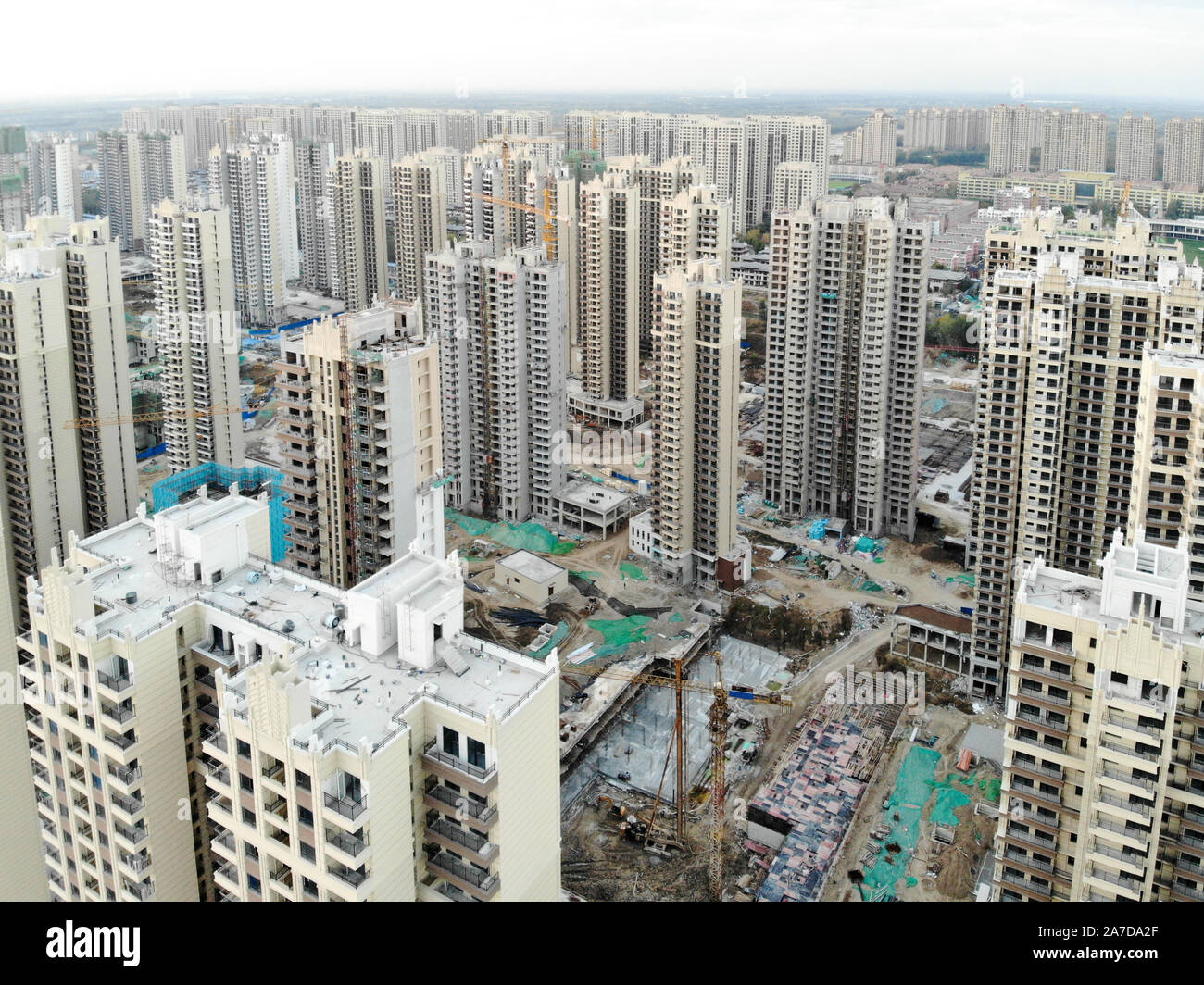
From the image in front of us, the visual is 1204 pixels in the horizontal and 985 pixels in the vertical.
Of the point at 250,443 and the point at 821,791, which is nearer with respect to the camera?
the point at 821,791

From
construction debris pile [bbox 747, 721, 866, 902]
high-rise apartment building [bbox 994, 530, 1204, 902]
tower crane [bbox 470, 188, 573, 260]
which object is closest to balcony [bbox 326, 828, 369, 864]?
high-rise apartment building [bbox 994, 530, 1204, 902]

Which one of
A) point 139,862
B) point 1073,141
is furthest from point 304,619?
point 1073,141

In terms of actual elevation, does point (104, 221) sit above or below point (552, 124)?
below

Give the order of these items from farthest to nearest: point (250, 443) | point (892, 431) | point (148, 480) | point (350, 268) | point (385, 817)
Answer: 1. point (350, 268)
2. point (250, 443)
3. point (148, 480)
4. point (892, 431)
5. point (385, 817)

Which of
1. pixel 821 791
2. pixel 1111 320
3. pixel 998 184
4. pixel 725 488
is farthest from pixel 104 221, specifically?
pixel 998 184

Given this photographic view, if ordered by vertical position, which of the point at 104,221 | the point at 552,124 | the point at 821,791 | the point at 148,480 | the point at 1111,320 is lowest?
the point at 821,791

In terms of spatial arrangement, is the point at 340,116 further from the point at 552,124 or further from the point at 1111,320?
the point at 1111,320
